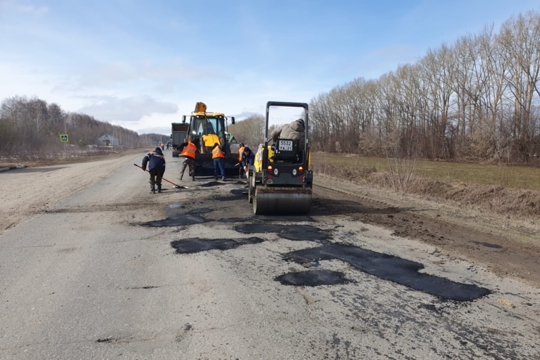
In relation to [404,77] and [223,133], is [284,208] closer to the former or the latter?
[223,133]

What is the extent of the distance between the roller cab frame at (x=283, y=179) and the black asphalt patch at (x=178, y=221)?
1.41 m

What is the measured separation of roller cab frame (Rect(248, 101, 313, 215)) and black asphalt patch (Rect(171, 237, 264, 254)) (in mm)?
2050

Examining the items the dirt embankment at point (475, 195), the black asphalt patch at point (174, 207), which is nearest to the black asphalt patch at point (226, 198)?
the black asphalt patch at point (174, 207)

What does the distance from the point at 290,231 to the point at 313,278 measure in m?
2.77

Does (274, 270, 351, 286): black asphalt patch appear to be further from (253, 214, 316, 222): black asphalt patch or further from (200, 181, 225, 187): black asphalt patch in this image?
(200, 181, 225, 187): black asphalt patch

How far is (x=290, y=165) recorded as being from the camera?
30.7 feet

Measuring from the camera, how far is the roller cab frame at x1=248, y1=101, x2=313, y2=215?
9352mm

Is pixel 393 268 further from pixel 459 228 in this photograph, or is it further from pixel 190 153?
pixel 190 153

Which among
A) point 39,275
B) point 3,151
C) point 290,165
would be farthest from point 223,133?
point 3,151

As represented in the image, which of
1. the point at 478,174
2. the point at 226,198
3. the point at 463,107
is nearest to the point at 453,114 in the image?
the point at 463,107

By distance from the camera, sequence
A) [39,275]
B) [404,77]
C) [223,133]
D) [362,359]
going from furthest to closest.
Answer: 1. [404,77]
2. [223,133]
3. [39,275]
4. [362,359]

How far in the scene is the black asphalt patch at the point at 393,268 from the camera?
4.91 m

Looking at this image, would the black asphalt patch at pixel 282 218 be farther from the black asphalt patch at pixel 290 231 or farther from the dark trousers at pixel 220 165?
the dark trousers at pixel 220 165

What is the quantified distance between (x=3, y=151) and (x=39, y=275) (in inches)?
1724
